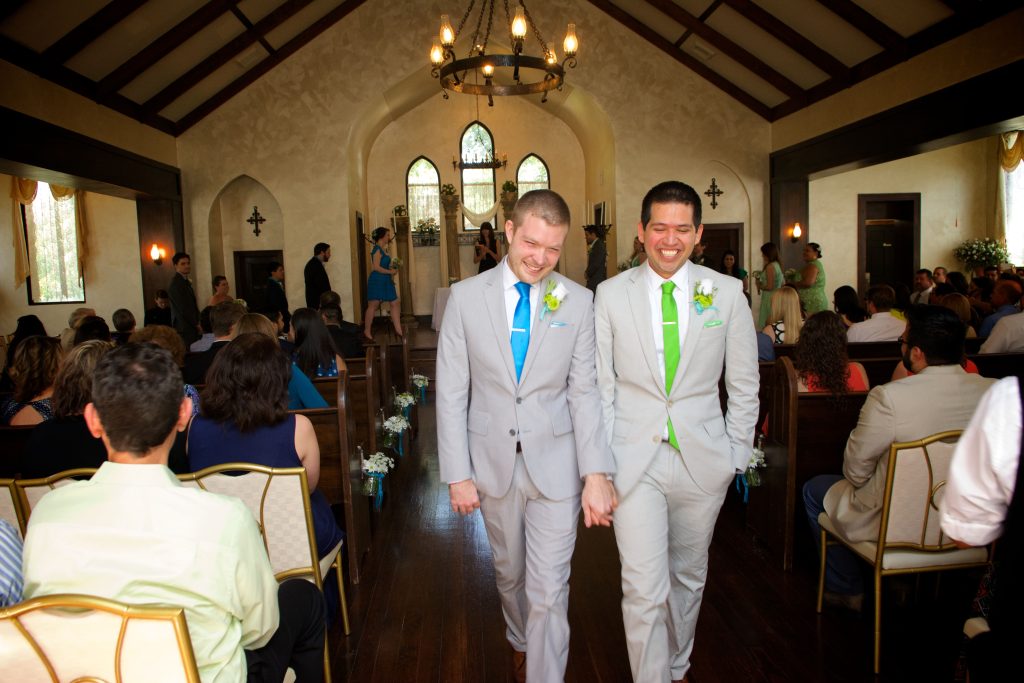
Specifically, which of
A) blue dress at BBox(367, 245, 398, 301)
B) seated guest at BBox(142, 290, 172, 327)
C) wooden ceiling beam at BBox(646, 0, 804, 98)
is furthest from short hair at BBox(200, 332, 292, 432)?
blue dress at BBox(367, 245, 398, 301)

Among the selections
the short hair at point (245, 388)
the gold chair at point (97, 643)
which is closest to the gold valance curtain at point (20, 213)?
the short hair at point (245, 388)

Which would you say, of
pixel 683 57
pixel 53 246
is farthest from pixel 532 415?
pixel 53 246

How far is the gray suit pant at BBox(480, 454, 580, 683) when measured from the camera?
8.14 feet

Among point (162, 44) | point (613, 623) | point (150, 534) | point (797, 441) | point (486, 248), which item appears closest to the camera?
point (150, 534)

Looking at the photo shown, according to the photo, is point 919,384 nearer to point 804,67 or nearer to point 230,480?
point 230,480

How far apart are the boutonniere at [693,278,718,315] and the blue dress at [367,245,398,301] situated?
967cm

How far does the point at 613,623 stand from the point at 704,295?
1.66m

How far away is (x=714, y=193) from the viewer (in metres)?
11.8

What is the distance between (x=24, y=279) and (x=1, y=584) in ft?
41.7

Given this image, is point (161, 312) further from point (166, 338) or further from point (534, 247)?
point (534, 247)

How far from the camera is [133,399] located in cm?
162

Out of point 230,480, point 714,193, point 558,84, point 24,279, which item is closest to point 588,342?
point 230,480

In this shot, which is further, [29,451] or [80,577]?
[29,451]

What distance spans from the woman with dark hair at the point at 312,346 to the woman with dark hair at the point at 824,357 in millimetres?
2802
